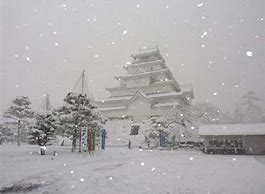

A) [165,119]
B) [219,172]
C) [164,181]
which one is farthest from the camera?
[165,119]

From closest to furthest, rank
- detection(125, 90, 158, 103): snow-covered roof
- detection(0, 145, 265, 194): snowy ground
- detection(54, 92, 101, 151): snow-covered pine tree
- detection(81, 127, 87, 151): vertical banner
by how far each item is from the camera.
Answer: detection(0, 145, 265, 194): snowy ground
detection(81, 127, 87, 151): vertical banner
detection(54, 92, 101, 151): snow-covered pine tree
detection(125, 90, 158, 103): snow-covered roof

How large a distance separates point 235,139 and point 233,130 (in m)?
0.90

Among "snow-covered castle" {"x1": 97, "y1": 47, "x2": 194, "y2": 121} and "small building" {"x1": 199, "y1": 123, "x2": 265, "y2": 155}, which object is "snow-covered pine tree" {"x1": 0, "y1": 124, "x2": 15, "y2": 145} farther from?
"small building" {"x1": 199, "y1": 123, "x2": 265, "y2": 155}

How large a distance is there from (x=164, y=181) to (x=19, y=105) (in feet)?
106

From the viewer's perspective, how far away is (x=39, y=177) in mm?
10680

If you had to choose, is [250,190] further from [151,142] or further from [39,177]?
[151,142]

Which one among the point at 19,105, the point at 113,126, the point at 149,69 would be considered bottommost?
the point at 113,126

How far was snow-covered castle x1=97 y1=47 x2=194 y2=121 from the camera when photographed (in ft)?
140

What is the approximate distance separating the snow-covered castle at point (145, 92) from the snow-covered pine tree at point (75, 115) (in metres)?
20.4

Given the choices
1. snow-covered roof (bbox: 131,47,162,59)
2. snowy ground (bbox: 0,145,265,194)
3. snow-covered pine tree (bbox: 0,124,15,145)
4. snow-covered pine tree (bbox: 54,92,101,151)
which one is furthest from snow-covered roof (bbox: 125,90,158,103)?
snowy ground (bbox: 0,145,265,194)

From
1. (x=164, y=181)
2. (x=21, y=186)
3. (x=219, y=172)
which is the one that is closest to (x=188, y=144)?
(x=219, y=172)

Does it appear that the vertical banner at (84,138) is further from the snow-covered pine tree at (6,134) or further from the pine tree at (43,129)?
the snow-covered pine tree at (6,134)

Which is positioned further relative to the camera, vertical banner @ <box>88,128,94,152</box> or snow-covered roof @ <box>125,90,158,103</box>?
snow-covered roof @ <box>125,90,158,103</box>

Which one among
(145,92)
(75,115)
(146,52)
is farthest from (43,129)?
(146,52)
